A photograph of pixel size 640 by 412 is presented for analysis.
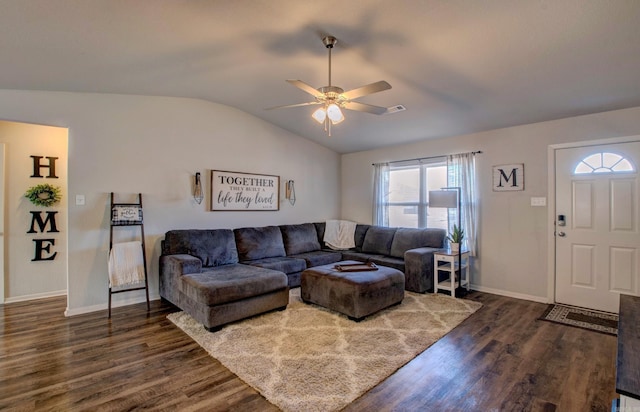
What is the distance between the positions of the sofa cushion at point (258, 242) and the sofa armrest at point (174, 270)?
0.93m

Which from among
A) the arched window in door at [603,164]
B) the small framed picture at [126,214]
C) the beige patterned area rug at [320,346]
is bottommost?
the beige patterned area rug at [320,346]

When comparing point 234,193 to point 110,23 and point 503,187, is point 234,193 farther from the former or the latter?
point 503,187

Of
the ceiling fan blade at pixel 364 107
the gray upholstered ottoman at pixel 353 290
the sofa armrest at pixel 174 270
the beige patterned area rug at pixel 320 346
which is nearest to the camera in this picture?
the beige patterned area rug at pixel 320 346

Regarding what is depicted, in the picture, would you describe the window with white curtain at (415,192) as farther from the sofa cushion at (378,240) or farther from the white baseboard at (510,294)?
the white baseboard at (510,294)

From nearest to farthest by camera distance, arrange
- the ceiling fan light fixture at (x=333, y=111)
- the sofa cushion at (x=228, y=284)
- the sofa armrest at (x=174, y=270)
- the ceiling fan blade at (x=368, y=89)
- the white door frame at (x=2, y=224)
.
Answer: the ceiling fan blade at (x=368, y=89), the ceiling fan light fixture at (x=333, y=111), the sofa cushion at (x=228, y=284), the sofa armrest at (x=174, y=270), the white door frame at (x=2, y=224)

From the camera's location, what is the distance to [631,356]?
1375mm

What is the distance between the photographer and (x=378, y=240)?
5406 mm

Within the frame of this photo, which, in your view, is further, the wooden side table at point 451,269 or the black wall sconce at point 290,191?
the black wall sconce at point 290,191

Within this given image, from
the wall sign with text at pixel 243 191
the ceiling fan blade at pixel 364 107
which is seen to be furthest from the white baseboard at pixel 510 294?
the wall sign with text at pixel 243 191

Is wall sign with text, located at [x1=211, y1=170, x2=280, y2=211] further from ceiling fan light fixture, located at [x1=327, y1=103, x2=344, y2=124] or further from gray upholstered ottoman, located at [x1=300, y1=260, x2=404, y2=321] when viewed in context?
ceiling fan light fixture, located at [x1=327, y1=103, x2=344, y2=124]

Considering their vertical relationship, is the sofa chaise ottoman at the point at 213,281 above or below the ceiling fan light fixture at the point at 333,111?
below

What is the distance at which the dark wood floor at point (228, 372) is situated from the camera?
79.4 inches

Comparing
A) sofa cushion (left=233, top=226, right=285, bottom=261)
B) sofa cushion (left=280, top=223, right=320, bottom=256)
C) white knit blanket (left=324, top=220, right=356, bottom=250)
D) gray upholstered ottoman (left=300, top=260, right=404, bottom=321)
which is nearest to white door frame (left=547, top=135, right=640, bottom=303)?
gray upholstered ottoman (left=300, top=260, right=404, bottom=321)

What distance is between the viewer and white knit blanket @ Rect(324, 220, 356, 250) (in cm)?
571
